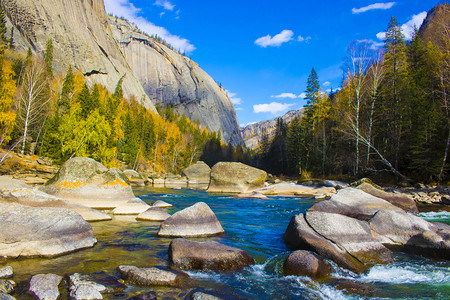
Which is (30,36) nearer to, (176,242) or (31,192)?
(31,192)

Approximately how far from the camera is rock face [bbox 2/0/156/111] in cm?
5009

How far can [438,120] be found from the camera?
1864 cm

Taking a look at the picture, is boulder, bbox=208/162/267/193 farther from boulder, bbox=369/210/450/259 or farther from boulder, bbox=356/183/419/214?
boulder, bbox=369/210/450/259

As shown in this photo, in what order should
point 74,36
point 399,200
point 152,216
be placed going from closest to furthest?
point 152,216 < point 399,200 < point 74,36

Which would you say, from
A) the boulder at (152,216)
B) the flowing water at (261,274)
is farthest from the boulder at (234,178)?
the flowing water at (261,274)

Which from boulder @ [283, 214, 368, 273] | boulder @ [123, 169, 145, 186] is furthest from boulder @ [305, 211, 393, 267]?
boulder @ [123, 169, 145, 186]

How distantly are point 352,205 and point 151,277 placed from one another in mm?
7503

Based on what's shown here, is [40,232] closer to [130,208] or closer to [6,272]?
[6,272]

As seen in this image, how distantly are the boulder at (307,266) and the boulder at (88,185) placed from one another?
9248 mm

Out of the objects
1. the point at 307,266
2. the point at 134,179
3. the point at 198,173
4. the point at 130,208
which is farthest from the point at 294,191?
the point at 198,173

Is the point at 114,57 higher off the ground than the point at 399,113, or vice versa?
the point at 114,57

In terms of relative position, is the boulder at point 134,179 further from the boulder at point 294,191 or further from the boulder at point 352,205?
the boulder at point 352,205

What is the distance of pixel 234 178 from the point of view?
24.6 metres

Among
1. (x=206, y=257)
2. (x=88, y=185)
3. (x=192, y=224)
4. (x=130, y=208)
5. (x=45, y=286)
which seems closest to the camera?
(x=45, y=286)
